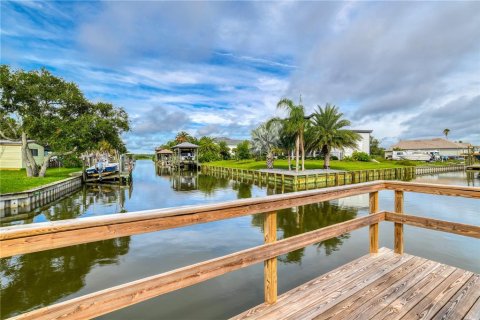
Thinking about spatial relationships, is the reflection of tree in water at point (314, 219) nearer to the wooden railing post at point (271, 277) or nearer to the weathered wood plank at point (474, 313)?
the weathered wood plank at point (474, 313)

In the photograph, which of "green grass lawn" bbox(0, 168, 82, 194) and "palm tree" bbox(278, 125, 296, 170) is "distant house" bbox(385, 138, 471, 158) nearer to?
"palm tree" bbox(278, 125, 296, 170)

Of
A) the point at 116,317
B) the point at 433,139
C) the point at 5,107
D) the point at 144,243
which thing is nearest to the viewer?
the point at 116,317

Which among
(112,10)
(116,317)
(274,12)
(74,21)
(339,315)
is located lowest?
(116,317)

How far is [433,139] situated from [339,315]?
8306 cm

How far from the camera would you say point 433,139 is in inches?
2689

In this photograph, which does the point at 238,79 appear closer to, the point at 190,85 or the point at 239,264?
the point at 190,85

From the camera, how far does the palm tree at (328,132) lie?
2859cm

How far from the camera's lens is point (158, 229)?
5.53ft

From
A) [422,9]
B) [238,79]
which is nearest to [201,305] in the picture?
[422,9]

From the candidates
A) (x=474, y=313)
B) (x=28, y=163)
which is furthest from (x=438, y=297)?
(x=28, y=163)

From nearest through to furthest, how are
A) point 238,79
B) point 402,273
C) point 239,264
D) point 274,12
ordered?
point 239,264, point 402,273, point 274,12, point 238,79

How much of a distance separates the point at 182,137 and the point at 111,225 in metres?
67.3

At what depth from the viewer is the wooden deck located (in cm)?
225

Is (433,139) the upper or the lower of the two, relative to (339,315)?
upper
